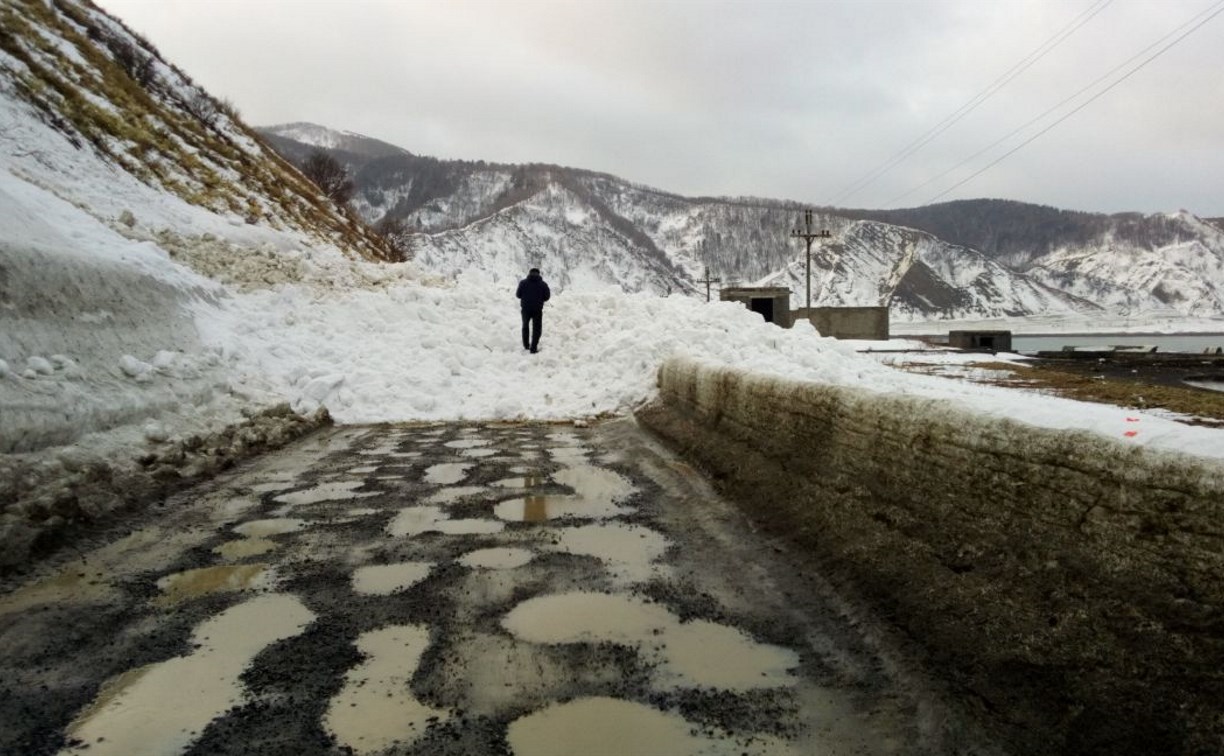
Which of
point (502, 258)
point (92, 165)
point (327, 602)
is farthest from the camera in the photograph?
point (502, 258)

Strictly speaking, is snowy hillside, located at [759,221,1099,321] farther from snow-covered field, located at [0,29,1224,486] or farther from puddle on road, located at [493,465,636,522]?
puddle on road, located at [493,465,636,522]

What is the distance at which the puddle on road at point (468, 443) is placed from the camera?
7.03 metres

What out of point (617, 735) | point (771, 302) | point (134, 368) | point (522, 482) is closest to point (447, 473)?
point (522, 482)

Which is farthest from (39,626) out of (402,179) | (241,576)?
(402,179)

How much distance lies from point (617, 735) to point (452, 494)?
124 inches

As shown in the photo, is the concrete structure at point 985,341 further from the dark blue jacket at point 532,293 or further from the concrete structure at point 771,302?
the dark blue jacket at point 532,293

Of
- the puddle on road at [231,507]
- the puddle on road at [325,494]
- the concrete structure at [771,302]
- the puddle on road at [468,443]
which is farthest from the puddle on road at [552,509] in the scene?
the concrete structure at [771,302]

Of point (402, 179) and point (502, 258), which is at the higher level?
point (402, 179)

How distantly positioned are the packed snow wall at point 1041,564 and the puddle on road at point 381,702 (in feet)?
5.59

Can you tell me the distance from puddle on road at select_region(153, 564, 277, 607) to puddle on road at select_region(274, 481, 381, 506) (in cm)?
129

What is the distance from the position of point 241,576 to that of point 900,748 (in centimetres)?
288

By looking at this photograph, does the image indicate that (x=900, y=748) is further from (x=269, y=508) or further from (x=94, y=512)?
(x=94, y=512)

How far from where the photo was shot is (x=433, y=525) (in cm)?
418

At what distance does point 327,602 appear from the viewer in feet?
9.86
